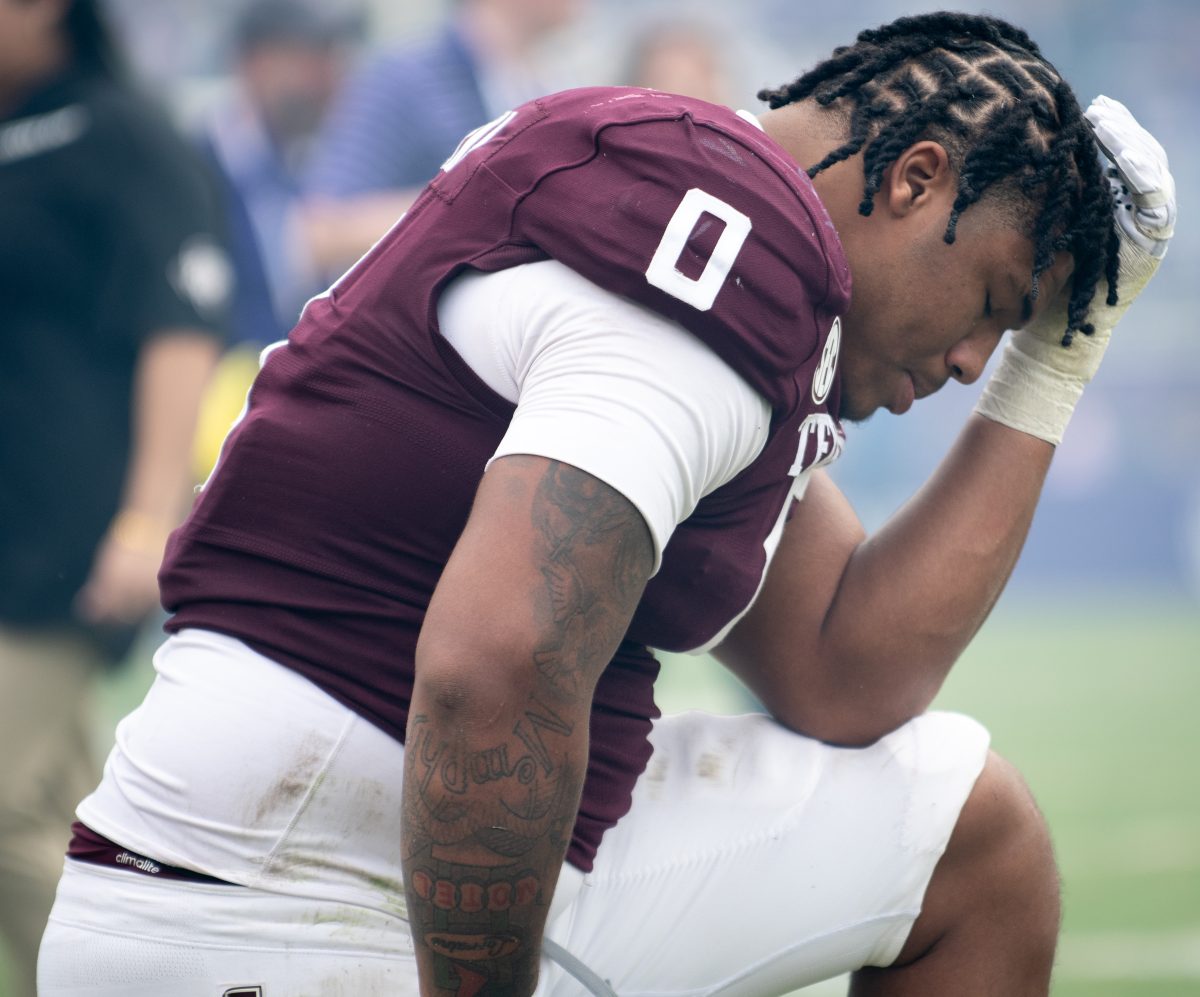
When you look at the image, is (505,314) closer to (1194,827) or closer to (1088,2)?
(1194,827)

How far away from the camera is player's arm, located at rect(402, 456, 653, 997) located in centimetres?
129

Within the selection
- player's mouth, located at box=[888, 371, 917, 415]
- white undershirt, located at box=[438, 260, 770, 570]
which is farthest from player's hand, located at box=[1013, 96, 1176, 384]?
white undershirt, located at box=[438, 260, 770, 570]

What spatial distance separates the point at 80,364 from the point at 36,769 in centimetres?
83

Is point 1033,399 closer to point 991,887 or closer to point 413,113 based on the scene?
point 991,887

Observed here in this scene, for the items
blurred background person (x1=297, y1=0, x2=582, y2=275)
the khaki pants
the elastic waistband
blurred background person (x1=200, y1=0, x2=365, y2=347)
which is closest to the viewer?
the elastic waistband

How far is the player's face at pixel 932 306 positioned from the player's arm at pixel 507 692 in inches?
19.3

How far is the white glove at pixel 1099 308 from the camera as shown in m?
1.84

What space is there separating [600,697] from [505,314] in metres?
0.48

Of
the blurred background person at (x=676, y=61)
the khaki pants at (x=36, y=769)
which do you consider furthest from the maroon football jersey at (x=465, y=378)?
the blurred background person at (x=676, y=61)

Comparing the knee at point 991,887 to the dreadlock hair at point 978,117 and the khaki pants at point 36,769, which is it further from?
the khaki pants at point 36,769

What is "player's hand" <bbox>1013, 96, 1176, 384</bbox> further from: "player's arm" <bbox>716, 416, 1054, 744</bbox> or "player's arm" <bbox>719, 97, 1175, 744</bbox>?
"player's arm" <bbox>716, 416, 1054, 744</bbox>

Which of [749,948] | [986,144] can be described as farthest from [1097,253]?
[749,948]

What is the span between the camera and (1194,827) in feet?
16.3

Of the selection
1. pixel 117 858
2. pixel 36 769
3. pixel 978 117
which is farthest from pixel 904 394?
pixel 36 769
